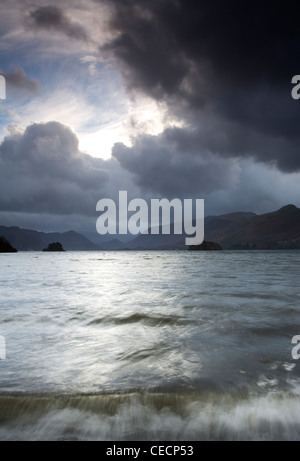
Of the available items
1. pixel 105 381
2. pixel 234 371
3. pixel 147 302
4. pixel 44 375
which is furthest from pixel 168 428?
pixel 147 302

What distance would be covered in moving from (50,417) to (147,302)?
305 inches

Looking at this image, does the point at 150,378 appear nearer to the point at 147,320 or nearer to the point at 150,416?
the point at 150,416

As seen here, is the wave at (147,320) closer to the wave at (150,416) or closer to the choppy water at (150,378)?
the choppy water at (150,378)

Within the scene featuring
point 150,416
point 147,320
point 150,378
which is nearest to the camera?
point 150,416

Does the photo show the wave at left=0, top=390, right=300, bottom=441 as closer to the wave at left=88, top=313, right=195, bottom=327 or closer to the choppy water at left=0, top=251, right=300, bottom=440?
the choppy water at left=0, top=251, right=300, bottom=440

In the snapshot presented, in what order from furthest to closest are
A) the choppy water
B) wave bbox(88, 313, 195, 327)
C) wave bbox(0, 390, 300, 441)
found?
wave bbox(88, 313, 195, 327) → the choppy water → wave bbox(0, 390, 300, 441)

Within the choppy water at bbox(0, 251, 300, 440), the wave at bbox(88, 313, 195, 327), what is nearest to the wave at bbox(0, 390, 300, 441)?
the choppy water at bbox(0, 251, 300, 440)

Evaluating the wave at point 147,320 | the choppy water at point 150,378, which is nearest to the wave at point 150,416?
the choppy water at point 150,378

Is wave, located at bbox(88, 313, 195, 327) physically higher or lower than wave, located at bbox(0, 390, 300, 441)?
lower

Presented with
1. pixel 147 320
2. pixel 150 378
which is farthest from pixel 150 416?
pixel 147 320

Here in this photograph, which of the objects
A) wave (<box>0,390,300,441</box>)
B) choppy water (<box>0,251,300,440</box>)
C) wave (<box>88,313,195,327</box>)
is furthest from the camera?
wave (<box>88,313,195,327</box>)
